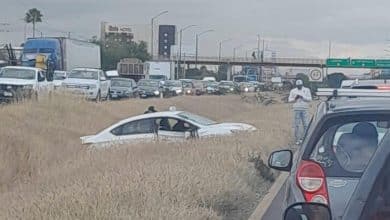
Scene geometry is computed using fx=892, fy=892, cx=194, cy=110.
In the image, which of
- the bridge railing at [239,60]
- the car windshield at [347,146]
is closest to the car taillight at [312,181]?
the car windshield at [347,146]

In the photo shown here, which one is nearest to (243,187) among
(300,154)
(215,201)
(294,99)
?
(215,201)

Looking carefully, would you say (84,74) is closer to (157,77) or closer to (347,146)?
(347,146)

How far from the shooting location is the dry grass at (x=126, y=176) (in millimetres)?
9539

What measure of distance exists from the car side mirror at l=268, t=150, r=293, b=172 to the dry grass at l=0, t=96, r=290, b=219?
1.23 metres

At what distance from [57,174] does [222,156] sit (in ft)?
9.23

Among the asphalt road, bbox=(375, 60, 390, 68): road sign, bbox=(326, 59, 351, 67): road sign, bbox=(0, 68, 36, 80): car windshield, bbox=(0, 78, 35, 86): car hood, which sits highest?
bbox=(375, 60, 390, 68): road sign

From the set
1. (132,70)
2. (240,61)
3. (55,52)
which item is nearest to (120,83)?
(55,52)

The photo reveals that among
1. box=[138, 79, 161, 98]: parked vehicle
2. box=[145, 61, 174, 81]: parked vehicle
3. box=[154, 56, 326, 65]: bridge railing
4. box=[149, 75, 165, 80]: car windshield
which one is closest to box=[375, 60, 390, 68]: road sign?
box=[138, 79, 161, 98]: parked vehicle

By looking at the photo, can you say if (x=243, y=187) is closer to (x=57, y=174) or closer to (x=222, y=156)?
(x=222, y=156)

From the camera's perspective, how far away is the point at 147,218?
9234 mm

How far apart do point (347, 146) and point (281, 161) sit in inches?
58.6

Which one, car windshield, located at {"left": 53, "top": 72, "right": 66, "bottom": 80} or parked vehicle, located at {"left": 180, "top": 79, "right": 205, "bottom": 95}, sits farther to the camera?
parked vehicle, located at {"left": 180, "top": 79, "right": 205, "bottom": 95}

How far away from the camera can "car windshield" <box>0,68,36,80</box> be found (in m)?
39.4

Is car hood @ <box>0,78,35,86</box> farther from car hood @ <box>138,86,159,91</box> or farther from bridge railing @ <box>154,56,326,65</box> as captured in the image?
bridge railing @ <box>154,56,326,65</box>
